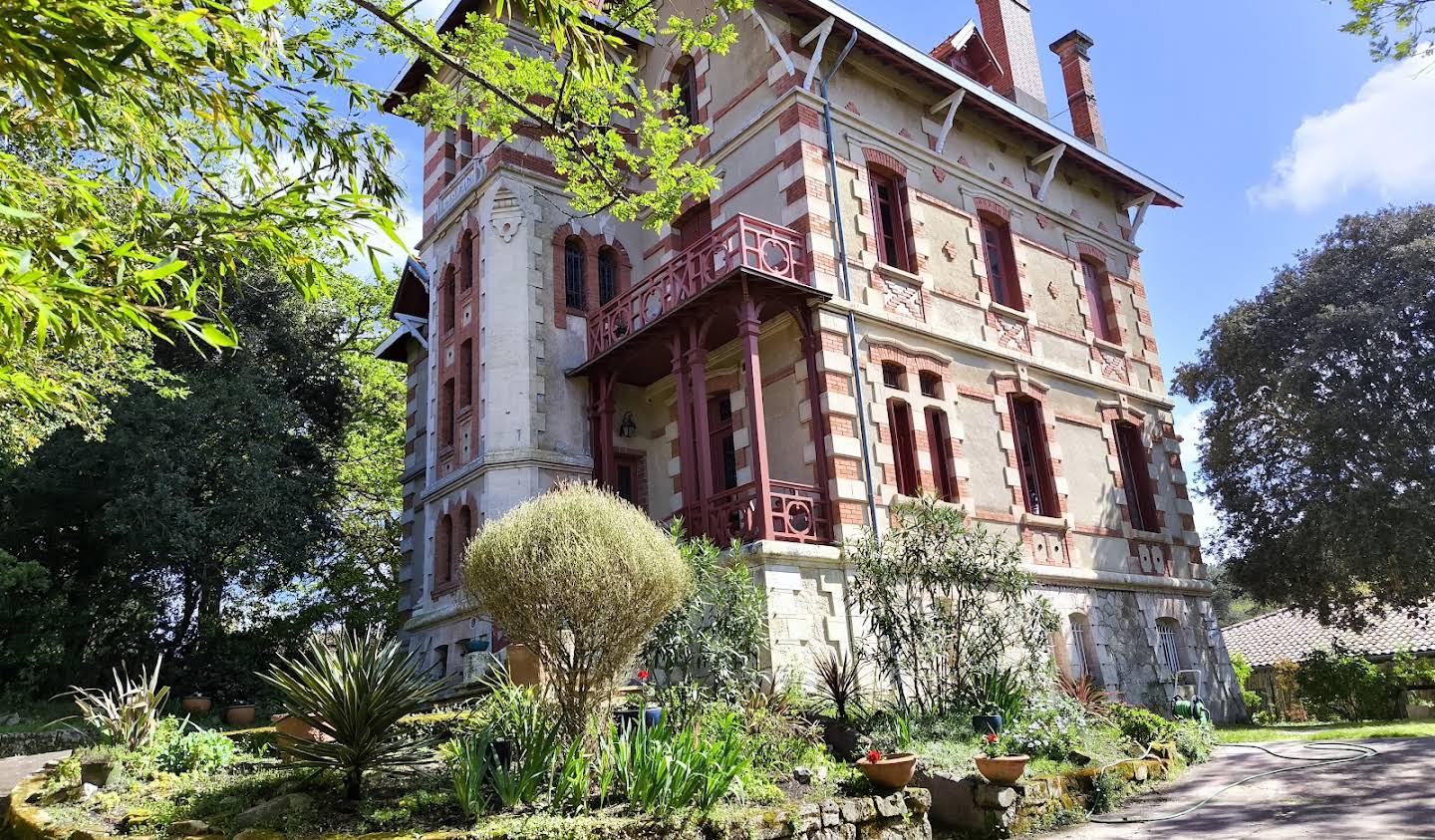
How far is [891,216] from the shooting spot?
1530 cm

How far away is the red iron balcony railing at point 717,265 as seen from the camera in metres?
12.5

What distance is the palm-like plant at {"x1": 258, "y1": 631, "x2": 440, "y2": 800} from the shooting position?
22.1 feet

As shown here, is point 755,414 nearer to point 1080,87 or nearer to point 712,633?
point 712,633

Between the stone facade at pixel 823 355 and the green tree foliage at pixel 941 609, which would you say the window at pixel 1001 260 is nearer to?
the stone facade at pixel 823 355

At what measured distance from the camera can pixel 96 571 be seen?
18.9 m

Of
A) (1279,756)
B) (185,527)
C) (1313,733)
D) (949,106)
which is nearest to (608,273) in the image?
(949,106)

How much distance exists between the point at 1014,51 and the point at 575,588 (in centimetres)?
1663

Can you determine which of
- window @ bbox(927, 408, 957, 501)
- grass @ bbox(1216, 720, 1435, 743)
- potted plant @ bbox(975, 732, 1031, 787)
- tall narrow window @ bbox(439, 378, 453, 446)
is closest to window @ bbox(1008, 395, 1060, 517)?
window @ bbox(927, 408, 957, 501)

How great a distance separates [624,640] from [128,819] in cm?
388

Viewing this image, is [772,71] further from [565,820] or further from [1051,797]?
[565,820]

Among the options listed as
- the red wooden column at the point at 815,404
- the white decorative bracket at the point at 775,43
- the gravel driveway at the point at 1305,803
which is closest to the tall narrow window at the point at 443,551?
the red wooden column at the point at 815,404

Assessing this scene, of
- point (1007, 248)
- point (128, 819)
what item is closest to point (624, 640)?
point (128, 819)

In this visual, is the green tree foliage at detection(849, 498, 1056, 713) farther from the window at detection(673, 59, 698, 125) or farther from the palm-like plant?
the window at detection(673, 59, 698, 125)

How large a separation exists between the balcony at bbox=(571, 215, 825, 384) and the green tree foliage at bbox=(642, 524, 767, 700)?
4.49 metres
